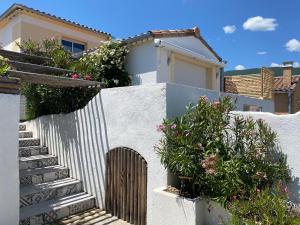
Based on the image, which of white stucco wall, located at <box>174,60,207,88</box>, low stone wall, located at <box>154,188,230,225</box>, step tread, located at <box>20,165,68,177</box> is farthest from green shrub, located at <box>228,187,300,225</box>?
white stucco wall, located at <box>174,60,207,88</box>

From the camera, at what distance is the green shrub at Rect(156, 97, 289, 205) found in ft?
21.3

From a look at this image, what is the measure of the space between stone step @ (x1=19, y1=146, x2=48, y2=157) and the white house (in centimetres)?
527

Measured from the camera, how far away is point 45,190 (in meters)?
9.59

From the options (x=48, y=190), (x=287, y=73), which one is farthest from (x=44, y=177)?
(x=287, y=73)

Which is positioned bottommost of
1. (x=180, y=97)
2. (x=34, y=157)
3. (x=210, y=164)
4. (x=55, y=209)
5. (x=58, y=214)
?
(x=58, y=214)

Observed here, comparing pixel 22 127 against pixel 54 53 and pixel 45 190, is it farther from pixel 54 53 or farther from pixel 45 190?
pixel 45 190

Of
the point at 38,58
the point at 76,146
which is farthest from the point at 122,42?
the point at 76,146

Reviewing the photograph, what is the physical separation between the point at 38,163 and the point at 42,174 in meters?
0.85

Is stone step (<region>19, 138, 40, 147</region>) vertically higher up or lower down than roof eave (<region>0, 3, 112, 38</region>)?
lower down

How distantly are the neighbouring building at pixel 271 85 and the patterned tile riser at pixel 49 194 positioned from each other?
13.4m

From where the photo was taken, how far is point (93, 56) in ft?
47.1

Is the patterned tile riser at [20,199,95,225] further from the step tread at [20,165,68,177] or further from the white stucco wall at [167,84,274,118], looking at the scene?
the white stucco wall at [167,84,274,118]

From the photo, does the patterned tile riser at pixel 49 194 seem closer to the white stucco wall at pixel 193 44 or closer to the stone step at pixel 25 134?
the stone step at pixel 25 134

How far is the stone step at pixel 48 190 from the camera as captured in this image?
910 cm
